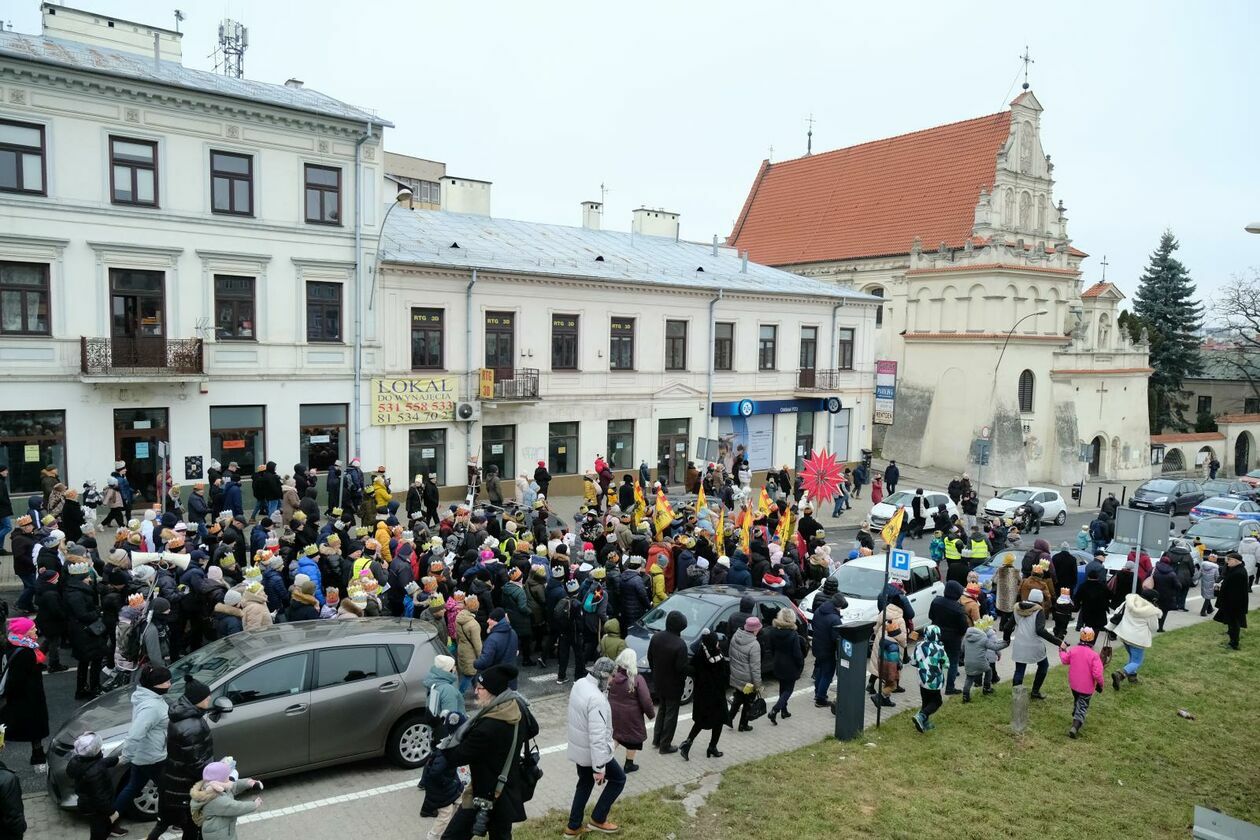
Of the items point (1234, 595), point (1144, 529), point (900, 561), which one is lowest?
point (1234, 595)

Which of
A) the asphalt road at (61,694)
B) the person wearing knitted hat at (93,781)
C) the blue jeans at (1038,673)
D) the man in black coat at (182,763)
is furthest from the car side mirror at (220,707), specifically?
the blue jeans at (1038,673)

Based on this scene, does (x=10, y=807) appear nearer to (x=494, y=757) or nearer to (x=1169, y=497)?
(x=494, y=757)

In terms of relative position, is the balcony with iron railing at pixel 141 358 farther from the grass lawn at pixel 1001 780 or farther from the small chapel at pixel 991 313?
the small chapel at pixel 991 313

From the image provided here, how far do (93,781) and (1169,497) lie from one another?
38022 millimetres

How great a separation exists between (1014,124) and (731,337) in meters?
21.9

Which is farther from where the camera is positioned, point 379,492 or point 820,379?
point 820,379

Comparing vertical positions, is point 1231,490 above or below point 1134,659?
below

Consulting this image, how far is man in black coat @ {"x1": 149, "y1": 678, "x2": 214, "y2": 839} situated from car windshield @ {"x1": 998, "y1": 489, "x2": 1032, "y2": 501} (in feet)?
97.9

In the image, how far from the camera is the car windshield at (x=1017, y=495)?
3193 cm

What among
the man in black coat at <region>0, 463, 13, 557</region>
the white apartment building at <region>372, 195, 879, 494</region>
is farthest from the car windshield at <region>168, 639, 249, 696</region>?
the white apartment building at <region>372, 195, 879, 494</region>

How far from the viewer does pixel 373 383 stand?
2511 centimetres

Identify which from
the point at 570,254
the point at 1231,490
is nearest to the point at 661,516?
the point at 570,254

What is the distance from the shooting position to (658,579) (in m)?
15.2

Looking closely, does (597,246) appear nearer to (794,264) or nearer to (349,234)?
(349,234)
